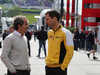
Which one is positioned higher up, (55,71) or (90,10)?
(55,71)

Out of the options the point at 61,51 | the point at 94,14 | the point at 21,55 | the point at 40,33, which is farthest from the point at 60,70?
the point at 94,14

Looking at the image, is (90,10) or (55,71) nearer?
(55,71)

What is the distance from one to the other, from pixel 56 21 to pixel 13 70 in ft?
3.30

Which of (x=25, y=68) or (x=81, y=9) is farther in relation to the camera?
(x=81, y=9)

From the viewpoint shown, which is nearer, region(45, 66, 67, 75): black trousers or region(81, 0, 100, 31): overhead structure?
region(45, 66, 67, 75): black trousers

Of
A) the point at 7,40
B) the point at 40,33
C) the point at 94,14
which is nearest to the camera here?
the point at 7,40

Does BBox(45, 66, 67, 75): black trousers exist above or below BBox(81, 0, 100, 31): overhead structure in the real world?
above

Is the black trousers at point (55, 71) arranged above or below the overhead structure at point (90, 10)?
above

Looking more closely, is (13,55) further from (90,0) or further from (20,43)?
(90,0)

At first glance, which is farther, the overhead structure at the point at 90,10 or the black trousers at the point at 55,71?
the overhead structure at the point at 90,10

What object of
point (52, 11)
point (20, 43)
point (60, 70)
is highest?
point (52, 11)

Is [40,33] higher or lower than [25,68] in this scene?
lower

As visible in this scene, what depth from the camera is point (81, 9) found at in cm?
6003

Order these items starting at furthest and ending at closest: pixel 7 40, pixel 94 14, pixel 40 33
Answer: pixel 94 14
pixel 40 33
pixel 7 40
